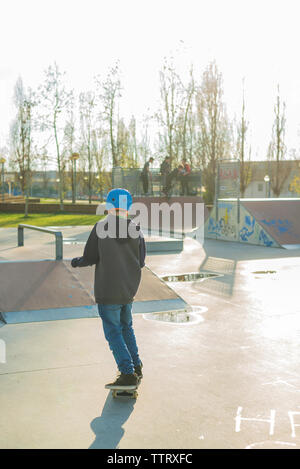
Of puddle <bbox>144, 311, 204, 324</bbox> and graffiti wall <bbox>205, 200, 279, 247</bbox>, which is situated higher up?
graffiti wall <bbox>205, 200, 279, 247</bbox>

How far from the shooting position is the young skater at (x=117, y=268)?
402 centimetres

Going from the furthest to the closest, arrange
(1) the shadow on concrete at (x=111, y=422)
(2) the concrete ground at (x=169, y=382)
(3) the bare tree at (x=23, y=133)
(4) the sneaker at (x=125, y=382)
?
(3) the bare tree at (x=23, y=133)
(4) the sneaker at (x=125, y=382)
(2) the concrete ground at (x=169, y=382)
(1) the shadow on concrete at (x=111, y=422)

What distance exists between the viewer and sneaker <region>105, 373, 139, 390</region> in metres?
4.00

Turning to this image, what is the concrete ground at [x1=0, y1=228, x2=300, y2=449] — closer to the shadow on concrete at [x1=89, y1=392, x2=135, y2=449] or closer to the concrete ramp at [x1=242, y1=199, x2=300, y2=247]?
the shadow on concrete at [x1=89, y1=392, x2=135, y2=449]

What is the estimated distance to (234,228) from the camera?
16.4 meters

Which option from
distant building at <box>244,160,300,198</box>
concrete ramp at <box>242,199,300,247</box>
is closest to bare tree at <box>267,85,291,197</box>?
distant building at <box>244,160,300,198</box>

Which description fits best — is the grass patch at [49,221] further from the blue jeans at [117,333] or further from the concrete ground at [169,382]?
the blue jeans at [117,333]

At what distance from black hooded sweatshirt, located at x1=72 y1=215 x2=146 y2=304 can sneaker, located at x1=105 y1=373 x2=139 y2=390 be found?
1.94 ft

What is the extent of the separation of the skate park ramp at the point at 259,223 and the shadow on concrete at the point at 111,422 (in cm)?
1121

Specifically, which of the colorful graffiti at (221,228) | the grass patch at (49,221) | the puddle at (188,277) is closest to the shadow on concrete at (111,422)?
the puddle at (188,277)

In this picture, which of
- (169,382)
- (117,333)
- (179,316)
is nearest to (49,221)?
(179,316)
